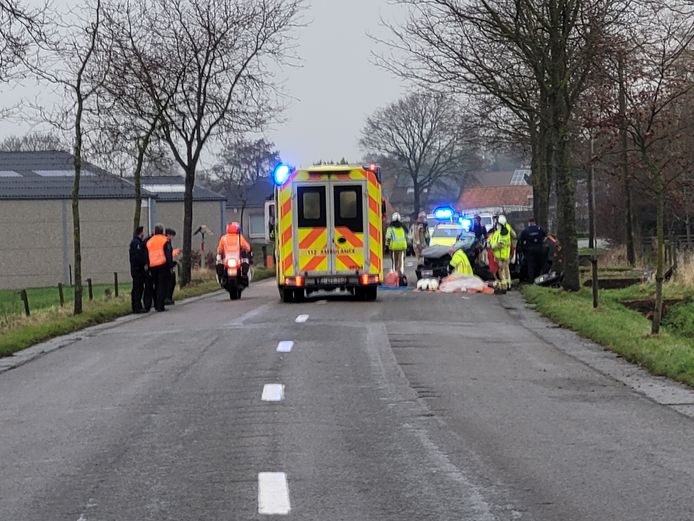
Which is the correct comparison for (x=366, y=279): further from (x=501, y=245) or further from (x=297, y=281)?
(x=501, y=245)

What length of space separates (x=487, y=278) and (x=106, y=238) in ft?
115

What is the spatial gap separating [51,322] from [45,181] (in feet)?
143

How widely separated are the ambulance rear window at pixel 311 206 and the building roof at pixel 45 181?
3536 centimetres

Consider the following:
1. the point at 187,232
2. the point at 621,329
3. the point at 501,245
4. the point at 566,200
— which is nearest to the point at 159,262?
the point at 501,245

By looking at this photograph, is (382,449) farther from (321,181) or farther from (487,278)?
(487,278)

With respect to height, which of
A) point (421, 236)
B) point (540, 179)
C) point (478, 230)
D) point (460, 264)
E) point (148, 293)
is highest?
point (540, 179)

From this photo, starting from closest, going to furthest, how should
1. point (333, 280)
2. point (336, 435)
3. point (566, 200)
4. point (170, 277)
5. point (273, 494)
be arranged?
point (273, 494)
point (336, 435)
point (333, 280)
point (170, 277)
point (566, 200)

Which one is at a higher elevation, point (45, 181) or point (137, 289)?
point (45, 181)

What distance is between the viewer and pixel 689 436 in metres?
8.75

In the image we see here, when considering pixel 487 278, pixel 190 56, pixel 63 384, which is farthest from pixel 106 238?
pixel 63 384

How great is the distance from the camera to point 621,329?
651 inches

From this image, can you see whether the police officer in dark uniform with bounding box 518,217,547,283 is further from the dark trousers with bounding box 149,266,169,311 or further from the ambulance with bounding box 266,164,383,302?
the dark trousers with bounding box 149,266,169,311

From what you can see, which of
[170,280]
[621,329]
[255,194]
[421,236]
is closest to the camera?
[621,329]

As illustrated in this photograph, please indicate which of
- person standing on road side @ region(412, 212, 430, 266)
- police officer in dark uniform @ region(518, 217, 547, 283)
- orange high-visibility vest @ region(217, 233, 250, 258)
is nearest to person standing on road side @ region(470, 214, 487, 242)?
police officer in dark uniform @ region(518, 217, 547, 283)
